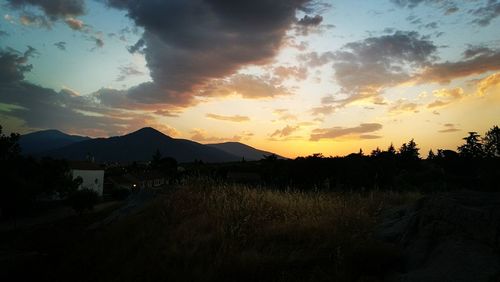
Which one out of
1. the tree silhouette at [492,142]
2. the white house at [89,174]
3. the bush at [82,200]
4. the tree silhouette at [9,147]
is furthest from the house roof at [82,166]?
the tree silhouette at [492,142]

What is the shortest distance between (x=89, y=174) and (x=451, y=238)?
106835 millimetres

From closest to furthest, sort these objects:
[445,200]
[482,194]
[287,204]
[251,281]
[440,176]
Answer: [251,281] → [445,200] → [482,194] → [287,204] → [440,176]

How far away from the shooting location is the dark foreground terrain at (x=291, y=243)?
5.00m

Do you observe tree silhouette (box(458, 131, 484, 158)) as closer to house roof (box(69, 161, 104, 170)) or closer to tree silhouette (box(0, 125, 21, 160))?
tree silhouette (box(0, 125, 21, 160))

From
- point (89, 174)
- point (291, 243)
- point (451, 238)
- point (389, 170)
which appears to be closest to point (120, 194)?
point (89, 174)

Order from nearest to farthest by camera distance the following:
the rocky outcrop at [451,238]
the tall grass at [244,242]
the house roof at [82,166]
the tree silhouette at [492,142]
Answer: the rocky outcrop at [451,238] → the tall grass at [244,242] → the tree silhouette at [492,142] → the house roof at [82,166]

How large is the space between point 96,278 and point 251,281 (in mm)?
3197

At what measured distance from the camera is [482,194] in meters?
6.16

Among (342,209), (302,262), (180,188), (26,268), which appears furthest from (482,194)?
(26,268)

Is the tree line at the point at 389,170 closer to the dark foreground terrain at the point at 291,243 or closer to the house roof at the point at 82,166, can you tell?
the dark foreground terrain at the point at 291,243

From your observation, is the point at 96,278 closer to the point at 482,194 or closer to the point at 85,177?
the point at 482,194

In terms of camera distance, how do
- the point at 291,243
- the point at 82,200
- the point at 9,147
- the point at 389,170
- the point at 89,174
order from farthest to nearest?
1. the point at 89,174
2. the point at 9,147
3. the point at 82,200
4. the point at 389,170
5. the point at 291,243

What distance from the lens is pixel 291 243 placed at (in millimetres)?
6367

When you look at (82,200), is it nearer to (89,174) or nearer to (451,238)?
(89,174)
